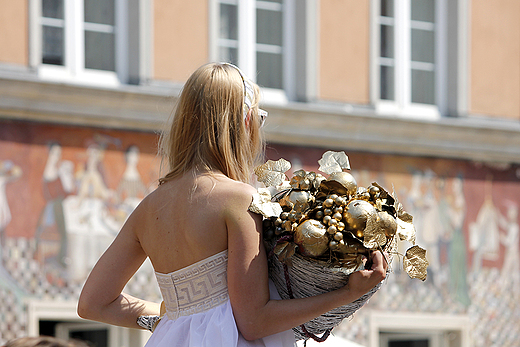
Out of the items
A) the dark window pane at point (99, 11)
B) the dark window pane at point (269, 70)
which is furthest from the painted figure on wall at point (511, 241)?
the dark window pane at point (99, 11)

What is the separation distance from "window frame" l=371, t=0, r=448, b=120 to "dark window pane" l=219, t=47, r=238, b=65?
1537 mm

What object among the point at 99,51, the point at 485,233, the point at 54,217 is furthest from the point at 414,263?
the point at 485,233

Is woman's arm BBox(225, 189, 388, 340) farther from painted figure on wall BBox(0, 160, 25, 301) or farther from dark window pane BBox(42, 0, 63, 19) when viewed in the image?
dark window pane BBox(42, 0, 63, 19)

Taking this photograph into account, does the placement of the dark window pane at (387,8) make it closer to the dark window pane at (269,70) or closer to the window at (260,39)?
the window at (260,39)

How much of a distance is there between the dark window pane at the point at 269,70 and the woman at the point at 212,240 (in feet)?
20.9

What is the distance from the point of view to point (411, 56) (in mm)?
9406

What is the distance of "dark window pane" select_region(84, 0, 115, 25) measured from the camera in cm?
772

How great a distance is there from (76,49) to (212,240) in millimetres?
5933

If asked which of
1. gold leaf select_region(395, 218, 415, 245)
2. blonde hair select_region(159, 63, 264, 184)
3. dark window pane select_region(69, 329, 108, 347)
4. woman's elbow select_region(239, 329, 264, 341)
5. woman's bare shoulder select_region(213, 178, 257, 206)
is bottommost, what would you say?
dark window pane select_region(69, 329, 108, 347)

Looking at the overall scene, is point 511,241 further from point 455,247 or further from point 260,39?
point 260,39

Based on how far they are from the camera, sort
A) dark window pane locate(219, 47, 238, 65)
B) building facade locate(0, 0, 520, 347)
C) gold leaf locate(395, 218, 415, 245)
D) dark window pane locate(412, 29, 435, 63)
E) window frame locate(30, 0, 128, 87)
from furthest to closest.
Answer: dark window pane locate(412, 29, 435, 63), dark window pane locate(219, 47, 238, 65), window frame locate(30, 0, 128, 87), building facade locate(0, 0, 520, 347), gold leaf locate(395, 218, 415, 245)

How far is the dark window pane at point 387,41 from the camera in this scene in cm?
916

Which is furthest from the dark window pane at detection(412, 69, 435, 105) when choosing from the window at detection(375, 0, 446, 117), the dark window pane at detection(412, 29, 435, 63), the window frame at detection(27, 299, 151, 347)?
the window frame at detection(27, 299, 151, 347)

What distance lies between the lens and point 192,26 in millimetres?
7930
